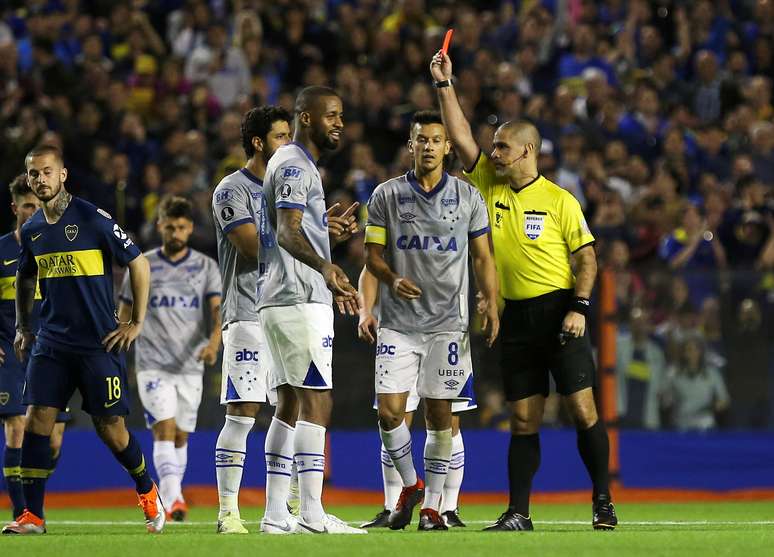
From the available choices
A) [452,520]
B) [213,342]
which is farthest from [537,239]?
[213,342]

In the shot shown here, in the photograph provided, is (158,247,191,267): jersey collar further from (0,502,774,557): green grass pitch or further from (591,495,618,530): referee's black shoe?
(591,495,618,530): referee's black shoe

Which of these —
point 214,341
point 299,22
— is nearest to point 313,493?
point 214,341

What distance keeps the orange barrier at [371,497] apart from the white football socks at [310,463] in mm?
6170

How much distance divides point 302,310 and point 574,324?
1.74m

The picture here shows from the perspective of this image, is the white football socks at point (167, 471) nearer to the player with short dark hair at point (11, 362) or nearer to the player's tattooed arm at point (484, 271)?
the player with short dark hair at point (11, 362)

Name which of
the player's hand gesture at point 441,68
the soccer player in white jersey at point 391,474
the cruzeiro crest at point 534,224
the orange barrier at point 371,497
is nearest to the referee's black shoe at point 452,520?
the soccer player in white jersey at point 391,474

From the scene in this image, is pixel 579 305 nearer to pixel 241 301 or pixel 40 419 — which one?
pixel 241 301

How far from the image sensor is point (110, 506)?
574 inches

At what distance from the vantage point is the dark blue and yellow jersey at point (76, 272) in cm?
908

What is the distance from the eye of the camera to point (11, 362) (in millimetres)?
10484

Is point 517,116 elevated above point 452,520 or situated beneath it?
elevated above

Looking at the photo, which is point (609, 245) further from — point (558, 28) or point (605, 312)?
point (558, 28)

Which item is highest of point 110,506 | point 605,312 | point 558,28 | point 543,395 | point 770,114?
point 558,28

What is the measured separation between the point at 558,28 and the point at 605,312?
7235mm
